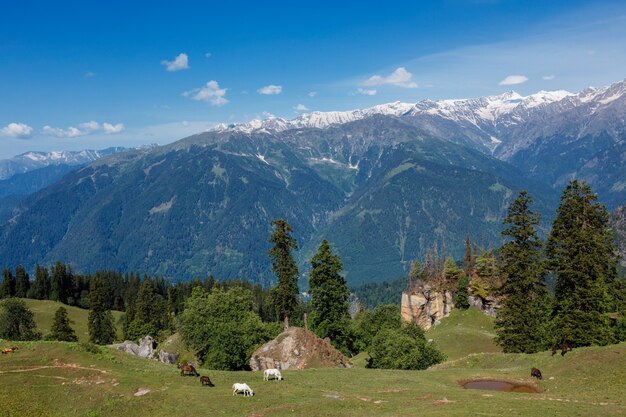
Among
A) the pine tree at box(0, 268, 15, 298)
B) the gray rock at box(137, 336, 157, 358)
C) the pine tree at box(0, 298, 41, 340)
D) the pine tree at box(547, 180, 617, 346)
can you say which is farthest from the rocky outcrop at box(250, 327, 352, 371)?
the pine tree at box(0, 268, 15, 298)

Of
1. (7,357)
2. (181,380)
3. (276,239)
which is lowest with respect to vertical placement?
(181,380)

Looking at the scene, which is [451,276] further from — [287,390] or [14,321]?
[14,321]

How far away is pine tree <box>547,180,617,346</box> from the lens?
6062cm

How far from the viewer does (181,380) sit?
43.5 metres

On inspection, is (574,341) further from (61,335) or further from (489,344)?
(61,335)

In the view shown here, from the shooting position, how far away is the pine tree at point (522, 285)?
67.8m

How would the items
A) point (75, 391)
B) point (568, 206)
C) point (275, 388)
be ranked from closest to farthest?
point (75, 391) < point (275, 388) < point (568, 206)

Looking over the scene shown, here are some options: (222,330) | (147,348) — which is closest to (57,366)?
(222,330)

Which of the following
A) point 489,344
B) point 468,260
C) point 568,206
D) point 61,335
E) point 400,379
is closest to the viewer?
point 400,379

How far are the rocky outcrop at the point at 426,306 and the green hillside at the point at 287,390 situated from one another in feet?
267

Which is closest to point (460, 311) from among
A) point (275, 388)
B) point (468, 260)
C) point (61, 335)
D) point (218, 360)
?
point (468, 260)

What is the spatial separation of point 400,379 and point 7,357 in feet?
127

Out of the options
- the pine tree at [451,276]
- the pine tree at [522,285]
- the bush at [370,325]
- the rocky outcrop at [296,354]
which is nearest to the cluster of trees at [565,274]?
the pine tree at [522,285]

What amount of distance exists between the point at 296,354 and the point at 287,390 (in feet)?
77.3
